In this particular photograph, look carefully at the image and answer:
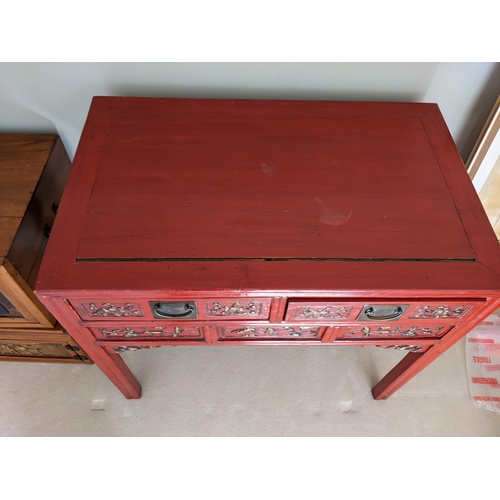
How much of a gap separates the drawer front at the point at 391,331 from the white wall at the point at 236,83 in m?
0.58

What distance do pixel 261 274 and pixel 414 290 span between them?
267 millimetres

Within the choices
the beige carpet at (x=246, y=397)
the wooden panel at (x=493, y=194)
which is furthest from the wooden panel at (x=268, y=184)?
the beige carpet at (x=246, y=397)

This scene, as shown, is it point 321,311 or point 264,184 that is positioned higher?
point 264,184

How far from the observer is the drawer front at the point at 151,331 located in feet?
2.62

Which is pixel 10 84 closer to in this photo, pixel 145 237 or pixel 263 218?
pixel 145 237

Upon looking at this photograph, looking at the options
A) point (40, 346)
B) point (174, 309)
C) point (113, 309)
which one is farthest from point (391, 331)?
point (40, 346)

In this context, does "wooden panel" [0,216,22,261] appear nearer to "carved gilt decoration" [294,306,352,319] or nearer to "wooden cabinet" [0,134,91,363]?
"wooden cabinet" [0,134,91,363]

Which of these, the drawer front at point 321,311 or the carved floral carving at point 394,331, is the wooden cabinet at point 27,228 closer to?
the drawer front at point 321,311

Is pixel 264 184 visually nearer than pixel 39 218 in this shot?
Yes

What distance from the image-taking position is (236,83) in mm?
952

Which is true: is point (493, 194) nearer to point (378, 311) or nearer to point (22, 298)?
point (378, 311)

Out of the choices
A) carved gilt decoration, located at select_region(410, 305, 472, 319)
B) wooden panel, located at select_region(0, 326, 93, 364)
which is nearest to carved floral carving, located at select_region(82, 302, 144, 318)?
wooden panel, located at select_region(0, 326, 93, 364)

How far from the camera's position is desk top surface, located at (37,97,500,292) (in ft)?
2.34
